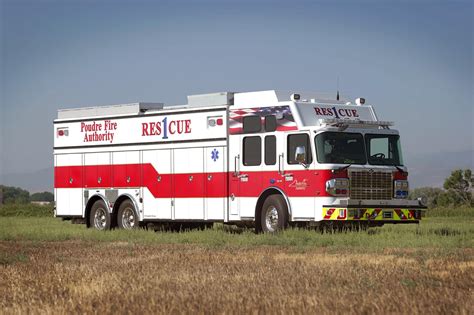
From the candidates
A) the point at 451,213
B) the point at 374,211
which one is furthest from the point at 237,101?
the point at 451,213

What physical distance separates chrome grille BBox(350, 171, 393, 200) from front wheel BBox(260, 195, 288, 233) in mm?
1551

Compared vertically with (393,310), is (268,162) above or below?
above

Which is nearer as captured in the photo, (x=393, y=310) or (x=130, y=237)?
(x=393, y=310)

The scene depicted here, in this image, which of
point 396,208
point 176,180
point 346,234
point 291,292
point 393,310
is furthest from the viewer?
point 176,180

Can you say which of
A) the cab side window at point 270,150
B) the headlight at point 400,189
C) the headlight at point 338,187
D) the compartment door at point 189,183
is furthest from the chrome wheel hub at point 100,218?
the headlight at point 400,189

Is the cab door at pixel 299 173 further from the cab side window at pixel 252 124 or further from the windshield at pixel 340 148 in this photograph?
the cab side window at pixel 252 124

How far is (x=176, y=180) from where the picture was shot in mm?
27391

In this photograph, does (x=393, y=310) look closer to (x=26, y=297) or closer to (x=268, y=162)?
(x=26, y=297)

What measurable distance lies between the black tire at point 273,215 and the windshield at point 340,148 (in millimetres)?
1419

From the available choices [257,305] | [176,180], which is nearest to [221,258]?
[257,305]

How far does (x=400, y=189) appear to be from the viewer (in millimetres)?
25094

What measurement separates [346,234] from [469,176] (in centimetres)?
4294

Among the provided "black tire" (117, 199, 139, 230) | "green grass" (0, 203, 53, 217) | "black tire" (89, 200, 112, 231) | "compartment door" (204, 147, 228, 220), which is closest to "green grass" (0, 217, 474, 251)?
"compartment door" (204, 147, 228, 220)

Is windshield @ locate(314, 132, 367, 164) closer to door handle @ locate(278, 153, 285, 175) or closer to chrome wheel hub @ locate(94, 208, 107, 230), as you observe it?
door handle @ locate(278, 153, 285, 175)
